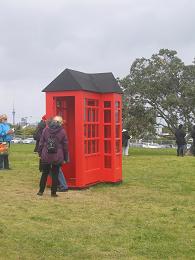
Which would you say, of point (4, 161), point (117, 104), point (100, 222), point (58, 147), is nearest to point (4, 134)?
point (4, 161)

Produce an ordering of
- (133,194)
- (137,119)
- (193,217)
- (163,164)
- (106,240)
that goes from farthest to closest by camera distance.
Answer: (137,119), (163,164), (133,194), (193,217), (106,240)

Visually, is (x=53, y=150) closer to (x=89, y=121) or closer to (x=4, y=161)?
(x=89, y=121)

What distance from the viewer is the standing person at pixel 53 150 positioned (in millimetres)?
10125

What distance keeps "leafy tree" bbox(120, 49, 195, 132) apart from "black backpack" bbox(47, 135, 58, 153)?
19271mm

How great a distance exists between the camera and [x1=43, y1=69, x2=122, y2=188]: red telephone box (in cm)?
1127

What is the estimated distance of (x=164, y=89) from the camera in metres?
29.3

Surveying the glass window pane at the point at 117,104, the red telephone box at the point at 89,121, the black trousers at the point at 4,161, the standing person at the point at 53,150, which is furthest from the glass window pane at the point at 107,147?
the black trousers at the point at 4,161

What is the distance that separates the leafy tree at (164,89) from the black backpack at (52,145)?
63.2 ft

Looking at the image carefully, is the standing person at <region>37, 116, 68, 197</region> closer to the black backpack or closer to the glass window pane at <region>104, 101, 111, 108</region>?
the black backpack

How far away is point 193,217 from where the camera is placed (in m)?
8.26

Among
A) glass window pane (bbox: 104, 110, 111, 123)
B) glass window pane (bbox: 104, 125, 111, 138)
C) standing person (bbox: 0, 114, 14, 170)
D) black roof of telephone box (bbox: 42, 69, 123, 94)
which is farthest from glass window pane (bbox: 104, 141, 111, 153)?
standing person (bbox: 0, 114, 14, 170)

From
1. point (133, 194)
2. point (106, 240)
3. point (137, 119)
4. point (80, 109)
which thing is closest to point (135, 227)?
point (106, 240)

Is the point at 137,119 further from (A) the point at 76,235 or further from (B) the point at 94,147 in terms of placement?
(A) the point at 76,235

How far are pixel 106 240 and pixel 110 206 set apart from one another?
253 cm
